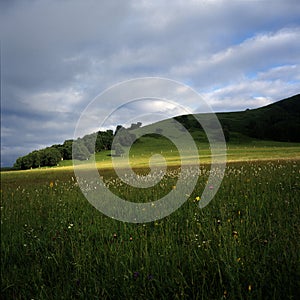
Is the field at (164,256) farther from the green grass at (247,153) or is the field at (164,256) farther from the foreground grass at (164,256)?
the green grass at (247,153)

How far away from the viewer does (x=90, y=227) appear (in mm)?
4992

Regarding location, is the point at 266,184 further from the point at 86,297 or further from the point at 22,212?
the point at 22,212

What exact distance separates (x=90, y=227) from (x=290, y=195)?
3.81 m

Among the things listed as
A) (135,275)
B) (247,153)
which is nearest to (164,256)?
(135,275)

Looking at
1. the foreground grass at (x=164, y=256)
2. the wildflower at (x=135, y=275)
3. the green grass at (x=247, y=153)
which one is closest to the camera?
the foreground grass at (x=164, y=256)

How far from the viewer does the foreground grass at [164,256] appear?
279cm

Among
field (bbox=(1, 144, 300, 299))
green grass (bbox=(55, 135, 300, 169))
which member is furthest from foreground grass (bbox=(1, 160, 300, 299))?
green grass (bbox=(55, 135, 300, 169))

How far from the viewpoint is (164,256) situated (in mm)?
3383

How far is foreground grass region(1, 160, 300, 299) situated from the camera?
9.16ft

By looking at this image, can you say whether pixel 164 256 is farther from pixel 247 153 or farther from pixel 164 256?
pixel 247 153

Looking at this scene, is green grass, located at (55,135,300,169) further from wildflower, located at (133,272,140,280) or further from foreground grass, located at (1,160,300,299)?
wildflower, located at (133,272,140,280)

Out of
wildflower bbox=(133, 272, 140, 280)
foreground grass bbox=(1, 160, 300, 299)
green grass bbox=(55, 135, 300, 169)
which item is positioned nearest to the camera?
foreground grass bbox=(1, 160, 300, 299)

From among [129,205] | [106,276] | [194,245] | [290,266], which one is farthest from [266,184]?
[106,276]

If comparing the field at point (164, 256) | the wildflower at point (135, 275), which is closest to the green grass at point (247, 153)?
the field at point (164, 256)
